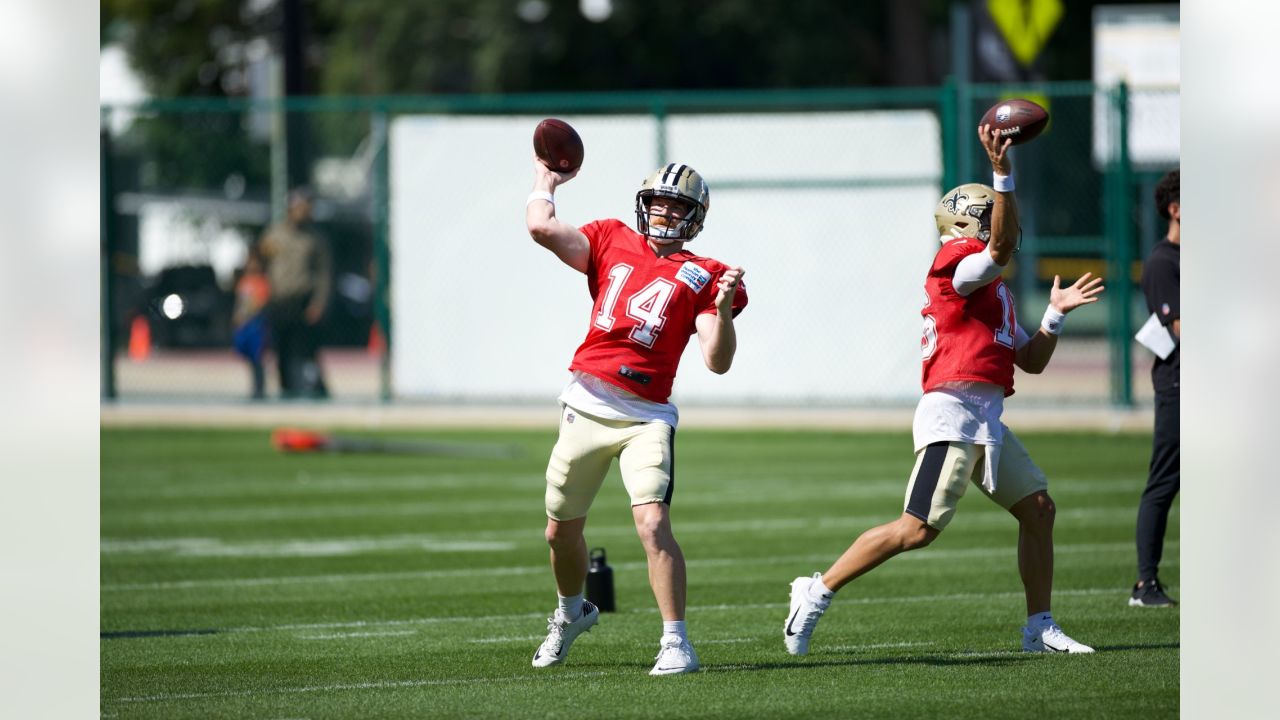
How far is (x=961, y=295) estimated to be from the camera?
22.4 ft

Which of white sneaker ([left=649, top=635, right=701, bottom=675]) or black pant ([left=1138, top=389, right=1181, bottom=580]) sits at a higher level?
black pant ([left=1138, top=389, right=1181, bottom=580])

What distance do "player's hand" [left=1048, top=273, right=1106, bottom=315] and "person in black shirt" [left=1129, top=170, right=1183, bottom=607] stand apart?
146 cm

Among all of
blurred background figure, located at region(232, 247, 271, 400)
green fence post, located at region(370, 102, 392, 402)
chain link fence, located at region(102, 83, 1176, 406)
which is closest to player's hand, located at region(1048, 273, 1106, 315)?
chain link fence, located at region(102, 83, 1176, 406)

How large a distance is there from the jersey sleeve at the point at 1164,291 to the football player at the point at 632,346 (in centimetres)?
258

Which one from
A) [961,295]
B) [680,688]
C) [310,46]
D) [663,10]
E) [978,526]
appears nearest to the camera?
[680,688]

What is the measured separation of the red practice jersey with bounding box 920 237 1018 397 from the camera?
269 inches

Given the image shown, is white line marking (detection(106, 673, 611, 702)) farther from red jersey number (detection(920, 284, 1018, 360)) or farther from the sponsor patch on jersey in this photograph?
red jersey number (detection(920, 284, 1018, 360))

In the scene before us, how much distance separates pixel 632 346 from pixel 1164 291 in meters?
2.98

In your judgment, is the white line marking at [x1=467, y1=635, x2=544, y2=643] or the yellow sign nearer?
the white line marking at [x1=467, y1=635, x2=544, y2=643]

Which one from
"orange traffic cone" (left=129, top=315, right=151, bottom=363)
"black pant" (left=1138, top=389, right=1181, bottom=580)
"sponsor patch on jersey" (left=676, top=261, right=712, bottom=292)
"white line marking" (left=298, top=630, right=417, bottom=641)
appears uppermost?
"sponsor patch on jersey" (left=676, top=261, right=712, bottom=292)

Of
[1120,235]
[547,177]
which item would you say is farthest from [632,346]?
[1120,235]

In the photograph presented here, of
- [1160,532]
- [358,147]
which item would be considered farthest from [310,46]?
[1160,532]

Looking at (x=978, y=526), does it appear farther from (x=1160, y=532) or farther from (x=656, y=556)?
(x=656, y=556)
